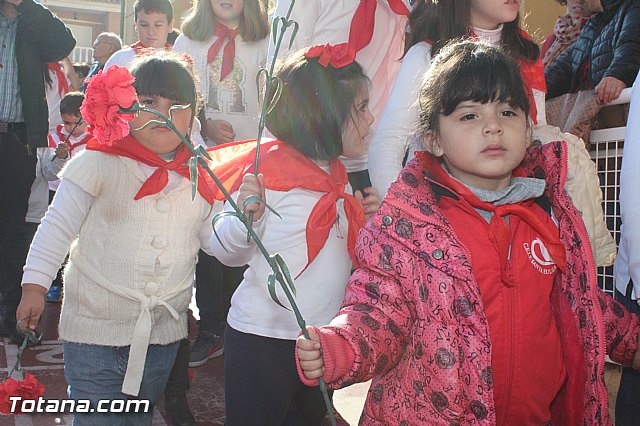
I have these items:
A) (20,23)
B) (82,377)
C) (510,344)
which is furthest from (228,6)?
(510,344)

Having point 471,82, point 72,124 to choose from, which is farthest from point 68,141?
point 471,82

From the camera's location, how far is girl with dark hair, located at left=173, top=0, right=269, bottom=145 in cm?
437

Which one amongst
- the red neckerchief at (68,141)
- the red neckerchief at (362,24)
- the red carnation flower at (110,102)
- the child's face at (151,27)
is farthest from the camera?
the red neckerchief at (68,141)

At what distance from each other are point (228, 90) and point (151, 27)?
1502mm

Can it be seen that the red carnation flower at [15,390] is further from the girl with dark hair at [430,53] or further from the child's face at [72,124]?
the child's face at [72,124]

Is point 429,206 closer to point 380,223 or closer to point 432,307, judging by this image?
point 380,223

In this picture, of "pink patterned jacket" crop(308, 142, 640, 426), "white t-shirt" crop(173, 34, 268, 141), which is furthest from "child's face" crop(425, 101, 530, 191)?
"white t-shirt" crop(173, 34, 268, 141)

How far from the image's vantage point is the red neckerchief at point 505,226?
2.18m

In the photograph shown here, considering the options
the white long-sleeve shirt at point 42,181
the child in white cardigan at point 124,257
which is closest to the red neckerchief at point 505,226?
the child in white cardigan at point 124,257

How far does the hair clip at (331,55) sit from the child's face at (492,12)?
0.50 m

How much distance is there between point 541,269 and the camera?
2.22 metres

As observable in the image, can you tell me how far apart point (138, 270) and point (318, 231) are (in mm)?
684

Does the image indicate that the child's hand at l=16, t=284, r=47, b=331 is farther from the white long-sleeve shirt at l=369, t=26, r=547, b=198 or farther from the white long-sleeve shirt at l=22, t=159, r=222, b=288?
the white long-sleeve shirt at l=369, t=26, r=547, b=198

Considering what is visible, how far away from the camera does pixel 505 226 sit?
2191mm
